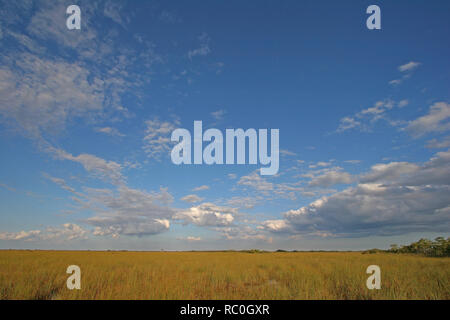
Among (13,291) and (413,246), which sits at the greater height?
(13,291)

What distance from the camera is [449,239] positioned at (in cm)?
2431

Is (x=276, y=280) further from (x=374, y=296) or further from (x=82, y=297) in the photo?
(x=82, y=297)

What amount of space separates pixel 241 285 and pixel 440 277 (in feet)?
25.7

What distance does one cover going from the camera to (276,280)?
11.1 meters
